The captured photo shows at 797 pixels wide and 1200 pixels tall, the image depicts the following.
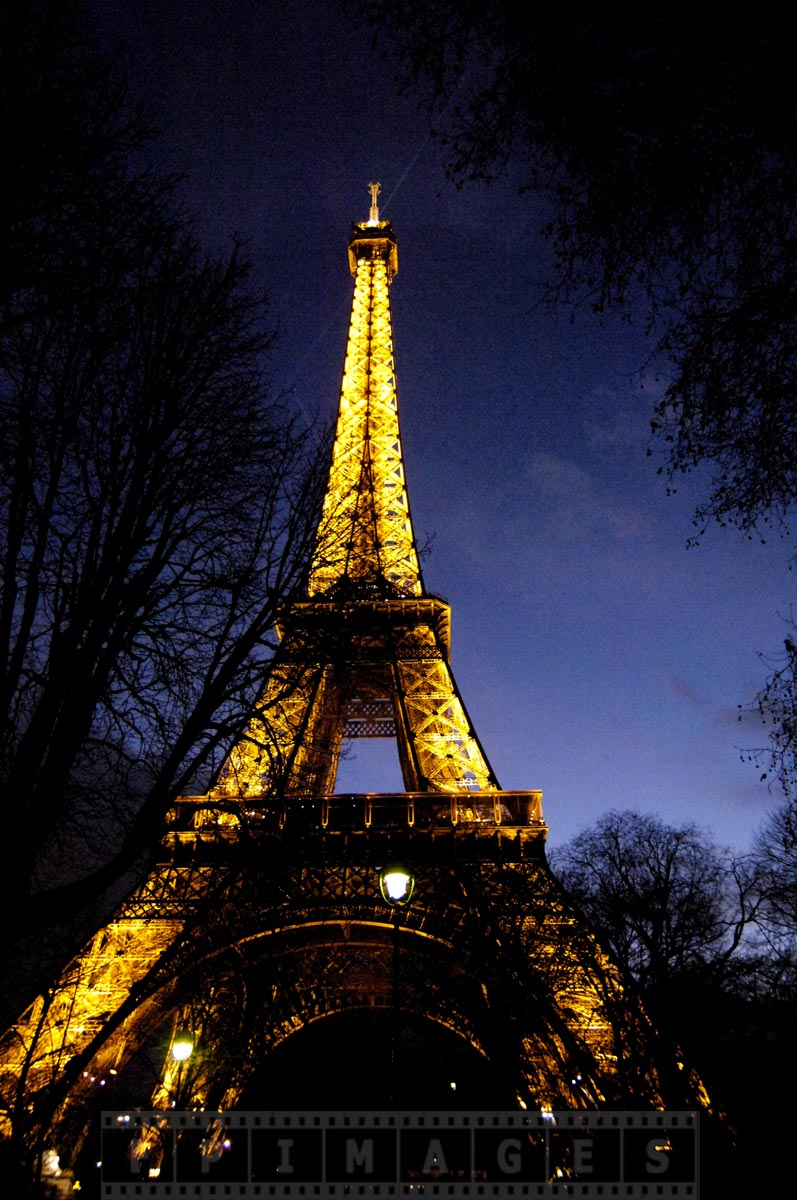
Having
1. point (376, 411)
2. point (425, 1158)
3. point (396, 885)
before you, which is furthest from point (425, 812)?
point (376, 411)

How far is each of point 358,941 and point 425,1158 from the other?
7.27m

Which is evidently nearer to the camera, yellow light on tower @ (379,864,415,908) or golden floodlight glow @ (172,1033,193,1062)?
yellow light on tower @ (379,864,415,908)

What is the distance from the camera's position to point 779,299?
553 cm

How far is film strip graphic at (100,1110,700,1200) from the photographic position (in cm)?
1361

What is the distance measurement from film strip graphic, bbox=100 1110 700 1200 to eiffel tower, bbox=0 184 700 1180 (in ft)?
3.35

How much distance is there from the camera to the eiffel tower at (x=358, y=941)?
16953mm

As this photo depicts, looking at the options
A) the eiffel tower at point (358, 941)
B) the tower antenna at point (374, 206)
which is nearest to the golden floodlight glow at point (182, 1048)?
the eiffel tower at point (358, 941)

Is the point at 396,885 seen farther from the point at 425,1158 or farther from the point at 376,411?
the point at 376,411

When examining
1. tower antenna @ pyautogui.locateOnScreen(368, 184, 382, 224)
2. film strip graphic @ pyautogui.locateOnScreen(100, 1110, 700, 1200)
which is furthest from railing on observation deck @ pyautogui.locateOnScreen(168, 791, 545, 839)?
tower antenna @ pyautogui.locateOnScreen(368, 184, 382, 224)

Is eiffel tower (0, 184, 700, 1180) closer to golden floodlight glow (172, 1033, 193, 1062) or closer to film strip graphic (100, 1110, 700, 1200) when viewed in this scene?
film strip graphic (100, 1110, 700, 1200)

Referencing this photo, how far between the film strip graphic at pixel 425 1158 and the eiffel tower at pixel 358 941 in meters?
1.02

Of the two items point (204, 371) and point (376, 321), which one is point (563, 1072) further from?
point (376, 321)

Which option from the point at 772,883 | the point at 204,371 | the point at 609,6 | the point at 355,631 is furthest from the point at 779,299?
the point at 772,883

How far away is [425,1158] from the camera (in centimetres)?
1847
